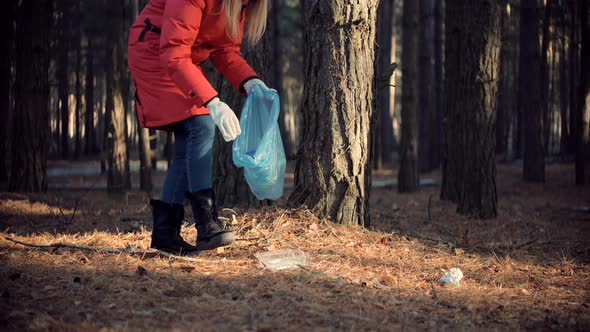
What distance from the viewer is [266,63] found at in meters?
6.98

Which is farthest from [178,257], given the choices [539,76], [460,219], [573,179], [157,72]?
[573,179]

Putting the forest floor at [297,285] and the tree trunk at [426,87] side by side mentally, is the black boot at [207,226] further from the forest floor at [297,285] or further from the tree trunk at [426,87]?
the tree trunk at [426,87]

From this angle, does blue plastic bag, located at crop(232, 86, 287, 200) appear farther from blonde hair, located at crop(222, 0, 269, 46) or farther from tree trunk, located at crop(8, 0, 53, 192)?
tree trunk, located at crop(8, 0, 53, 192)

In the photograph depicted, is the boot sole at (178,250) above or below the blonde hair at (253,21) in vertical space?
below

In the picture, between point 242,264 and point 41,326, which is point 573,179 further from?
point 41,326

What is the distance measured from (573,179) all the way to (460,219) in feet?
28.9

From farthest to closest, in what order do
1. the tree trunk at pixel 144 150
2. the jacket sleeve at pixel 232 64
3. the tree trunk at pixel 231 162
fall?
the tree trunk at pixel 144 150
the tree trunk at pixel 231 162
the jacket sleeve at pixel 232 64

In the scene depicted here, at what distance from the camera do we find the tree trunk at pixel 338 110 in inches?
201

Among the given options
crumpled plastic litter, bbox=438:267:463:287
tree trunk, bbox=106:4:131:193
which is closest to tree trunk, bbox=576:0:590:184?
tree trunk, bbox=106:4:131:193

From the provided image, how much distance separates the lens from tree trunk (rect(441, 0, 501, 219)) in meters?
9.01

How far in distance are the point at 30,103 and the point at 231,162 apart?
5.56m

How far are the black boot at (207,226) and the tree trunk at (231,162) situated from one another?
8.69 ft

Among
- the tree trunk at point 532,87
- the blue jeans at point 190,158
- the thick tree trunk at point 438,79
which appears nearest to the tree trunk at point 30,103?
the blue jeans at point 190,158

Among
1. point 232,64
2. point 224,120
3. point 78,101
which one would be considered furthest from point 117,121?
point 78,101
